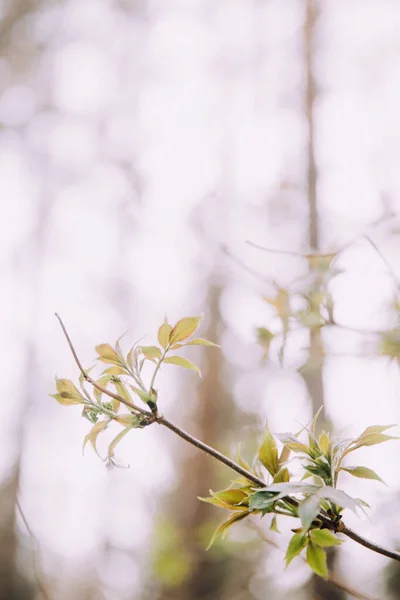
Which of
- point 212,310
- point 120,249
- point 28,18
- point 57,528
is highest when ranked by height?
point 28,18

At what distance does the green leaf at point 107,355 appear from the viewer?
0.47 m

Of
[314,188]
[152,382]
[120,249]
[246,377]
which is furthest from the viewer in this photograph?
[120,249]

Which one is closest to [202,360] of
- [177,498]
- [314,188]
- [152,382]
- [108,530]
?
[177,498]

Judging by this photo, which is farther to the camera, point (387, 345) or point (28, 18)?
point (28, 18)

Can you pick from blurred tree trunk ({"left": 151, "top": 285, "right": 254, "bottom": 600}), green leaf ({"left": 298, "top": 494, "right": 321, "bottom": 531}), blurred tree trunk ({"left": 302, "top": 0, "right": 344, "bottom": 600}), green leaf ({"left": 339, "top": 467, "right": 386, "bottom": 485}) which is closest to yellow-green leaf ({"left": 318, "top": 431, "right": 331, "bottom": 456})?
green leaf ({"left": 339, "top": 467, "right": 386, "bottom": 485})

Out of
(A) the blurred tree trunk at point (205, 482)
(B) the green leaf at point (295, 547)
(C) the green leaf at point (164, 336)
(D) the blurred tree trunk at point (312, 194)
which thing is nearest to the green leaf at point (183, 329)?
(C) the green leaf at point (164, 336)

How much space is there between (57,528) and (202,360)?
84.3 inches

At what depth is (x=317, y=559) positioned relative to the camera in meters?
0.42

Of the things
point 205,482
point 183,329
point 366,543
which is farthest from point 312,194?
point 205,482

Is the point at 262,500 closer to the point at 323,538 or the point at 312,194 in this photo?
the point at 323,538

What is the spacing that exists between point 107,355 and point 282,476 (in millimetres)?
214

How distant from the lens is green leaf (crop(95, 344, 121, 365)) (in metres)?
0.47

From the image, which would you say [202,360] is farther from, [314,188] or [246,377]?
[314,188]

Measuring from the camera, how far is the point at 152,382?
0.43 meters
